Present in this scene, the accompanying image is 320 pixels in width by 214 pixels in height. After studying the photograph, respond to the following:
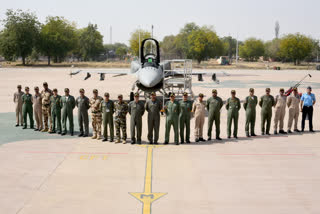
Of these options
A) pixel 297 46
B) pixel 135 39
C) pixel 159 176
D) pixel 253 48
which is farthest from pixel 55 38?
pixel 159 176

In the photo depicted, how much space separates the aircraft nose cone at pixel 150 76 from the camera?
16.5 m

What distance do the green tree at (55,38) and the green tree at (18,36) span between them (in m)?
5.62

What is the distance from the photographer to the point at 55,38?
301 feet

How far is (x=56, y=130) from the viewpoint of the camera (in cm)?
1315

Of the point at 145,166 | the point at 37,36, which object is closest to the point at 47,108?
the point at 145,166

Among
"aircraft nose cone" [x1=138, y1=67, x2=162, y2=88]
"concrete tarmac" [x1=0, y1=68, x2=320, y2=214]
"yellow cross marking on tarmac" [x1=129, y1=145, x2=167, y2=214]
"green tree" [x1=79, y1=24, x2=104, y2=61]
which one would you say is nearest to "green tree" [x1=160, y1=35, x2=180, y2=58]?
"green tree" [x1=79, y1=24, x2=104, y2=61]

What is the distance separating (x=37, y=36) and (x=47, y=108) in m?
83.1

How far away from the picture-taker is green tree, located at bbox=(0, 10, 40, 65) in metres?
80.7

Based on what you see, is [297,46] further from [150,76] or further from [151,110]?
[151,110]

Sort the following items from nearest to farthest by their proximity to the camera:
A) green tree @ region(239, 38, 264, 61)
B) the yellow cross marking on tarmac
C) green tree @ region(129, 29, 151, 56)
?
1. the yellow cross marking on tarmac
2. green tree @ region(129, 29, 151, 56)
3. green tree @ region(239, 38, 264, 61)

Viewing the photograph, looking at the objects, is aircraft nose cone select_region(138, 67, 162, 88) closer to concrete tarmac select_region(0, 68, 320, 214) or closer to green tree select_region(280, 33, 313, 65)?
concrete tarmac select_region(0, 68, 320, 214)

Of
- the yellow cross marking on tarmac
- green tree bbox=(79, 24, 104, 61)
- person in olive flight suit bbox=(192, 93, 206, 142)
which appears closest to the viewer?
the yellow cross marking on tarmac

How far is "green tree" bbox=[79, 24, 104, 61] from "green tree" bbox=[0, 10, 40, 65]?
39.5 meters

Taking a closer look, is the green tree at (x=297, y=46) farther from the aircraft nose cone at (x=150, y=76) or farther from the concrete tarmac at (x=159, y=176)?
the concrete tarmac at (x=159, y=176)
